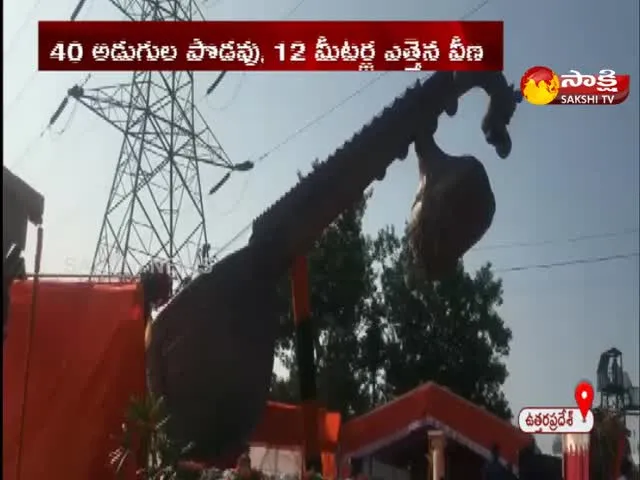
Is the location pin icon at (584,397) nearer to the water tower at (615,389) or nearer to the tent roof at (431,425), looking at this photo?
the water tower at (615,389)

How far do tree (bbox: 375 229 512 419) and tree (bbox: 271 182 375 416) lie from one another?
1.00 feet

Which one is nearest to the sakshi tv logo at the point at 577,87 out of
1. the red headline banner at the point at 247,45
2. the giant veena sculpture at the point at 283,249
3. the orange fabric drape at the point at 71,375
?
the red headline banner at the point at 247,45

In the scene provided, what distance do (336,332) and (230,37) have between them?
6509 millimetres

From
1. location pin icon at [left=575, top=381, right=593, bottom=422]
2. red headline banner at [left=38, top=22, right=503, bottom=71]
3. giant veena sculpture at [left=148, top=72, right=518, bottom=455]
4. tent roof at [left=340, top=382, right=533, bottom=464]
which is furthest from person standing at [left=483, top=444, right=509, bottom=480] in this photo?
red headline banner at [left=38, top=22, right=503, bottom=71]

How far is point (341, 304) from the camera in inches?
544

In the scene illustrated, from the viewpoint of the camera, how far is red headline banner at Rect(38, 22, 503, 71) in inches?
323

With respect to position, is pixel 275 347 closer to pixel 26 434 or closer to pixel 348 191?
pixel 348 191

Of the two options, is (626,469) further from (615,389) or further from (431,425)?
(431,425)

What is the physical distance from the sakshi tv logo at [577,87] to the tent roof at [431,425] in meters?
4.67

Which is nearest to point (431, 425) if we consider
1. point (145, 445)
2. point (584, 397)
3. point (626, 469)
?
point (626, 469)

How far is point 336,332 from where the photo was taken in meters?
14.1

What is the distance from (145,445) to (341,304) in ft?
15.1

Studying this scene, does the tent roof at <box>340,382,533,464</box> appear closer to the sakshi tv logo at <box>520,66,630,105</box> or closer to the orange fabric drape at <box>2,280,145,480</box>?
the orange fabric drape at <box>2,280,145,480</box>

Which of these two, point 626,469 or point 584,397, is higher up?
point 584,397
